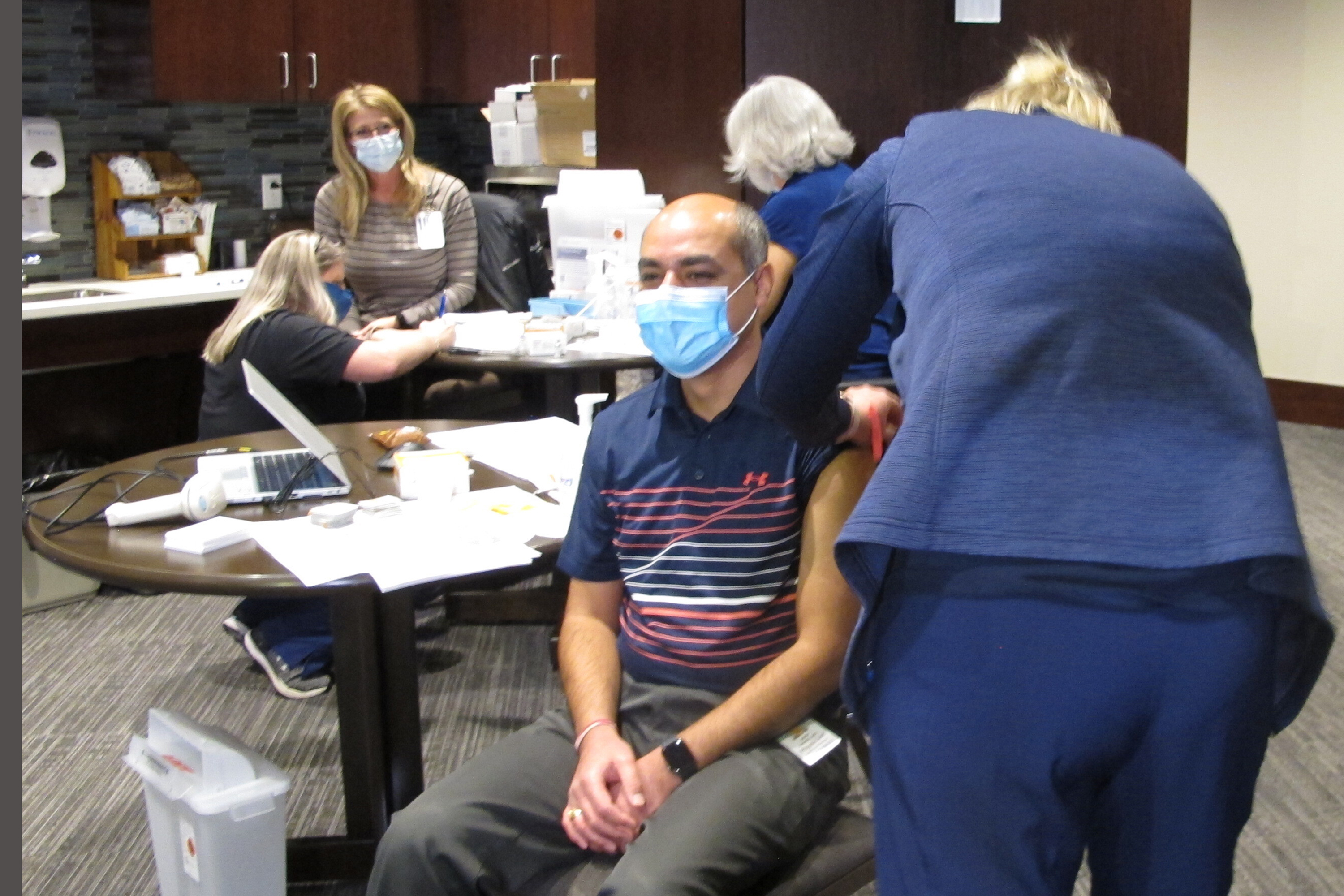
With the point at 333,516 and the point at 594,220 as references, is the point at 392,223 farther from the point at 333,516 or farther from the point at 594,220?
the point at 333,516

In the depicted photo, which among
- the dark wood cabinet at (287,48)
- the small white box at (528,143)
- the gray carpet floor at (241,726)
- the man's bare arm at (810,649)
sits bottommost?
the gray carpet floor at (241,726)

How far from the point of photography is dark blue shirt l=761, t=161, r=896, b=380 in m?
3.22

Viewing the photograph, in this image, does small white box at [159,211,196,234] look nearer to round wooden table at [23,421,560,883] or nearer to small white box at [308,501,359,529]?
round wooden table at [23,421,560,883]

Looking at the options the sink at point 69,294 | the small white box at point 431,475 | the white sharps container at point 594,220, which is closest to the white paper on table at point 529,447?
the small white box at point 431,475

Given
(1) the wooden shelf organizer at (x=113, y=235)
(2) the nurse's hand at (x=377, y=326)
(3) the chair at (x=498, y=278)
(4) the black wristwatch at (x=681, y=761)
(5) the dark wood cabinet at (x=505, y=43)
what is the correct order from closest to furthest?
(4) the black wristwatch at (x=681, y=761)
(2) the nurse's hand at (x=377, y=326)
(3) the chair at (x=498, y=278)
(1) the wooden shelf organizer at (x=113, y=235)
(5) the dark wood cabinet at (x=505, y=43)

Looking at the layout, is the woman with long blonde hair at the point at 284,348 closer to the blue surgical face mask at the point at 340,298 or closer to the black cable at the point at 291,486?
the blue surgical face mask at the point at 340,298

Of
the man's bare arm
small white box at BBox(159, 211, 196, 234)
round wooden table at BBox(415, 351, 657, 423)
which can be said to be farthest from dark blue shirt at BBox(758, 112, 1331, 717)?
small white box at BBox(159, 211, 196, 234)

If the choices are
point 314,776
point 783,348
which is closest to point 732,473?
point 783,348

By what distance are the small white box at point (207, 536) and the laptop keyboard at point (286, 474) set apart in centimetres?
19

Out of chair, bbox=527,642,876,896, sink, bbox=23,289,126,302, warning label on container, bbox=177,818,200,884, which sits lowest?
warning label on container, bbox=177,818,200,884

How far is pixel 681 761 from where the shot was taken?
164cm

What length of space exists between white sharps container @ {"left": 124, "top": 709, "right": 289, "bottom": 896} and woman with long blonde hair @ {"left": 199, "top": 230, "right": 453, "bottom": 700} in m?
1.06

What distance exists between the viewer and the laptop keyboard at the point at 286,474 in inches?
87.0

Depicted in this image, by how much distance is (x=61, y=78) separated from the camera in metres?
4.63
